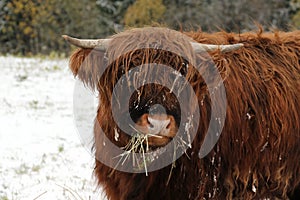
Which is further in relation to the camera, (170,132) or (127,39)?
(127,39)

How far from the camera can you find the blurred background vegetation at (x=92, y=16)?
19.1m

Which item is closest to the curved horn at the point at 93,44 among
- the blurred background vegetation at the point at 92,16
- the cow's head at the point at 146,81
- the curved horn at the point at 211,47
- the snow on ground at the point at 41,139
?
the cow's head at the point at 146,81

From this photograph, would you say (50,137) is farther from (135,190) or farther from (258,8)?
(258,8)

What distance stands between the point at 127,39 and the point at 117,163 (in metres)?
0.85

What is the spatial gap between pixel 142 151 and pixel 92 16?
16.5 meters

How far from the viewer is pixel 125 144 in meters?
3.80

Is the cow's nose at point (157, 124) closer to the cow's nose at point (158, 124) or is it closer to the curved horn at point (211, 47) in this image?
the cow's nose at point (158, 124)

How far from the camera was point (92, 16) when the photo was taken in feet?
64.7

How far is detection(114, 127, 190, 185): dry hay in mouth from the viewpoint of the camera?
3.62 meters

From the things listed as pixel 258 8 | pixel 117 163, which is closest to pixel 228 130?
pixel 117 163

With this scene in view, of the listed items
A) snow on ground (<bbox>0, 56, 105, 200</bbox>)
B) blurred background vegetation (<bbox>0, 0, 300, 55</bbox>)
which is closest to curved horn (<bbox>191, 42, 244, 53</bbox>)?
snow on ground (<bbox>0, 56, 105, 200</bbox>)

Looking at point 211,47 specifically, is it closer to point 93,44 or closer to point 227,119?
point 227,119

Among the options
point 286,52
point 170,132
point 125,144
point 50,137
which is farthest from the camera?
point 50,137

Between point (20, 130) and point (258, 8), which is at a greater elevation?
point (20, 130)
